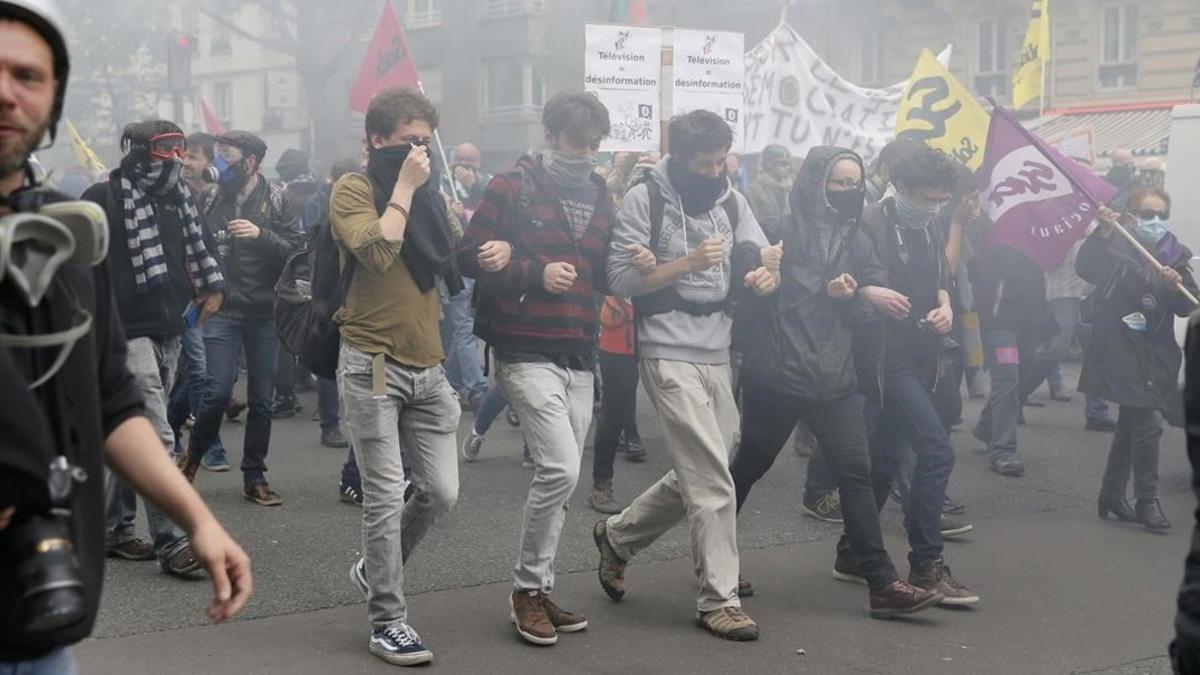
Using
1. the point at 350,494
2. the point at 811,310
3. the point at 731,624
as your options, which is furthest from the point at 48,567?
the point at 350,494

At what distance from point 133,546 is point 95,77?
3527 cm

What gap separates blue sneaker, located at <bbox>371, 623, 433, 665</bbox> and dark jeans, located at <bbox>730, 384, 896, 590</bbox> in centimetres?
144

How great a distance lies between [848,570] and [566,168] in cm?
203

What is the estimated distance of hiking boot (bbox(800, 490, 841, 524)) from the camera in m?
7.16

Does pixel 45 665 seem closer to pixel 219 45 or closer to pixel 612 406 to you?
pixel 612 406

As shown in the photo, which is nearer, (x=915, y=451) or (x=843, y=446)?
(x=843, y=446)

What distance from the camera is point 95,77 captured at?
38750 mm

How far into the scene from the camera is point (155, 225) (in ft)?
18.9

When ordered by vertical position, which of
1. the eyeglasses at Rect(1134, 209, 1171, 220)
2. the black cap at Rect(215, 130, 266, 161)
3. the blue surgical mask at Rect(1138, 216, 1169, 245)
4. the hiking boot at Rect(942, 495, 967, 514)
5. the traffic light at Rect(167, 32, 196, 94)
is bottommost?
the hiking boot at Rect(942, 495, 967, 514)

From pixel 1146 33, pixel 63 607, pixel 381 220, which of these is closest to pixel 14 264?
pixel 63 607

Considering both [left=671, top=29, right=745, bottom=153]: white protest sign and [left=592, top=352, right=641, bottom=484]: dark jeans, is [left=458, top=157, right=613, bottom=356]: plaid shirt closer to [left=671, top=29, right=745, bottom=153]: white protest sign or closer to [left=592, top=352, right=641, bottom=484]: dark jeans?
[left=592, top=352, right=641, bottom=484]: dark jeans

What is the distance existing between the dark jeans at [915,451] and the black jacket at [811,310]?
0.39 metres

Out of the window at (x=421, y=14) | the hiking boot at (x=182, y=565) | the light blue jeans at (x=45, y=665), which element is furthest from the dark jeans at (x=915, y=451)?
the window at (x=421, y=14)

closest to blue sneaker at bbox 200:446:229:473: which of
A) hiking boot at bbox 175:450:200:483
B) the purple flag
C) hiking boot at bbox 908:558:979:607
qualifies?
hiking boot at bbox 175:450:200:483
